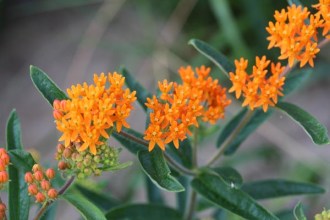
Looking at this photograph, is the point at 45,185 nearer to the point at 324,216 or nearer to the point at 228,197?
the point at 228,197

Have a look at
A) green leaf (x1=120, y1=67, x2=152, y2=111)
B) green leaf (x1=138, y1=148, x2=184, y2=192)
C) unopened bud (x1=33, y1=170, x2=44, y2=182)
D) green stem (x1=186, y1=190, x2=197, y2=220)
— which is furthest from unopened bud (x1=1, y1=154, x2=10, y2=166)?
green stem (x1=186, y1=190, x2=197, y2=220)

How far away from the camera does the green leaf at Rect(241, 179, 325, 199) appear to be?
248 centimetres

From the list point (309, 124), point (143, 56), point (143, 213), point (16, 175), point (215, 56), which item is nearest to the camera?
point (309, 124)

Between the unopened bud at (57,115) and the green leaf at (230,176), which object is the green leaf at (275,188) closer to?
the green leaf at (230,176)

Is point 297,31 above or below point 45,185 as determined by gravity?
above

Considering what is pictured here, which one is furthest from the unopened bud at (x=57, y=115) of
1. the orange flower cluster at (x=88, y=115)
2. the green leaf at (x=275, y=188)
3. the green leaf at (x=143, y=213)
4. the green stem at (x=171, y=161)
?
the green leaf at (x=275, y=188)

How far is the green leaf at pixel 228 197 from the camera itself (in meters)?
2.13

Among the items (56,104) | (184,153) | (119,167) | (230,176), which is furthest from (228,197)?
(56,104)

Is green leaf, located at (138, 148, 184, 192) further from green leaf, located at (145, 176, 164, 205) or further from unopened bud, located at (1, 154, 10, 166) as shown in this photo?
green leaf, located at (145, 176, 164, 205)

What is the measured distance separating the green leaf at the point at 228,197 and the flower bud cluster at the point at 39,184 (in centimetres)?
61

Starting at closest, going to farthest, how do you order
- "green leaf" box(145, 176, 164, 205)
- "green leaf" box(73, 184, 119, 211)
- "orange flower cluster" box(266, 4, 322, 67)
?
"orange flower cluster" box(266, 4, 322, 67) → "green leaf" box(73, 184, 119, 211) → "green leaf" box(145, 176, 164, 205)

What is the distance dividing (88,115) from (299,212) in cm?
74

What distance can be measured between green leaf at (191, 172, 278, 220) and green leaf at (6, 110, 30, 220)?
0.64m

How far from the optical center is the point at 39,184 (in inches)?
77.5
